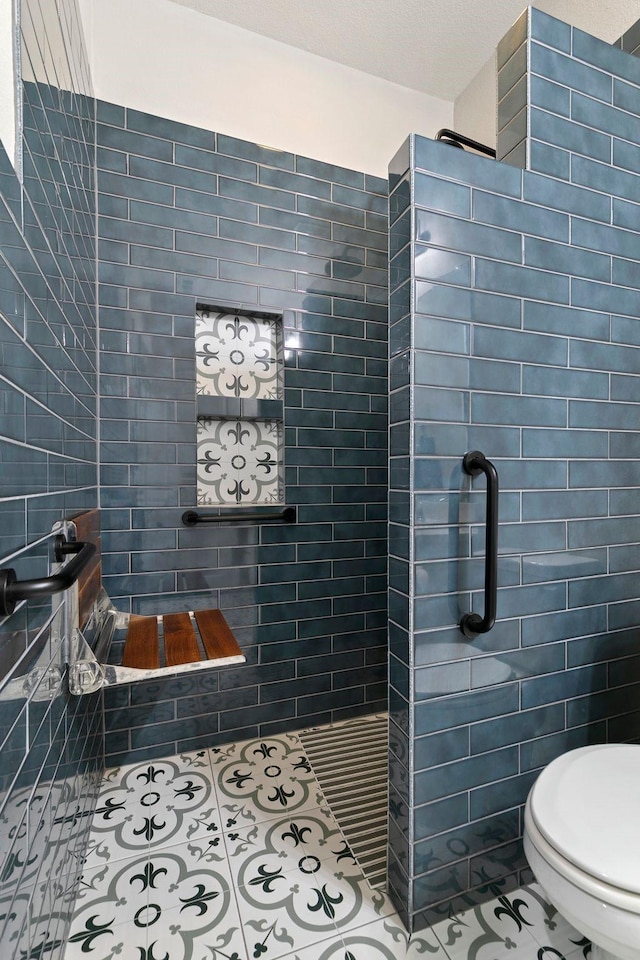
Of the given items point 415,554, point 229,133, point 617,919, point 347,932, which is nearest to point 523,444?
point 415,554

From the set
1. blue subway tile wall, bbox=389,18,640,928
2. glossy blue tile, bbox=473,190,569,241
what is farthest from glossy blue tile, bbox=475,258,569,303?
glossy blue tile, bbox=473,190,569,241

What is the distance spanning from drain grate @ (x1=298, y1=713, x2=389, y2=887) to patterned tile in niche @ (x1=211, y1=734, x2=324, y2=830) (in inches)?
2.4

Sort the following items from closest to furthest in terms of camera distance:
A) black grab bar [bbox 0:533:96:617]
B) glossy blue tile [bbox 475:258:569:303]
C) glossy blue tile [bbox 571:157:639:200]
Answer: black grab bar [bbox 0:533:96:617] < glossy blue tile [bbox 475:258:569:303] < glossy blue tile [bbox 571:157:639:200]

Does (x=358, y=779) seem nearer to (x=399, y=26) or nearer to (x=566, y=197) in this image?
(x=566, y=197)

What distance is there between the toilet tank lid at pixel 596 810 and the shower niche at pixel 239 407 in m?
1.42

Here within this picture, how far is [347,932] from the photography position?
3.72 ft

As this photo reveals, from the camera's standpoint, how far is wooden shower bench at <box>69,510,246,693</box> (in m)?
1.11

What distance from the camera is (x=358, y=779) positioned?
1.72 m

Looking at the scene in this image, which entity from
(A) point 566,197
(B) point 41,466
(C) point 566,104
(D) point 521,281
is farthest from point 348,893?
(C) point 566,104

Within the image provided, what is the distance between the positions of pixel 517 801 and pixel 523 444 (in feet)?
3.32

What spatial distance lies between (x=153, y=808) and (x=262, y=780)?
15.4 inches

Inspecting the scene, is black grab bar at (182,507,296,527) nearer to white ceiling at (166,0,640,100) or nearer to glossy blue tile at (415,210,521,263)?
glossy blue tile at (415,210,521,263)

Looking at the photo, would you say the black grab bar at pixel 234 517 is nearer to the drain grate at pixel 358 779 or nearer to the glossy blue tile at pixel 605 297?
the drain grate at pixel 358 779

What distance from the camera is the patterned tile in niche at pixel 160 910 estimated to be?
1091 mm
